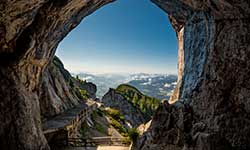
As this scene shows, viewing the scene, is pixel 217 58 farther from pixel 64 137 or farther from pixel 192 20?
pixel 64 137

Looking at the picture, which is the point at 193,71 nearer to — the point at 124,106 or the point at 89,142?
the point at 89,142

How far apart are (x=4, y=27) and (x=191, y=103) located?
51.3ft

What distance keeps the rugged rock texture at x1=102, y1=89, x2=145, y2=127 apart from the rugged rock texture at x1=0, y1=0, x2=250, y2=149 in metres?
53.8

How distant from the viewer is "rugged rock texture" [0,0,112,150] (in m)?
18.5

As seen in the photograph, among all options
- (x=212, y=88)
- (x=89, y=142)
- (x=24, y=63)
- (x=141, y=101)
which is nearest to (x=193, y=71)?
(x=212, y=88)

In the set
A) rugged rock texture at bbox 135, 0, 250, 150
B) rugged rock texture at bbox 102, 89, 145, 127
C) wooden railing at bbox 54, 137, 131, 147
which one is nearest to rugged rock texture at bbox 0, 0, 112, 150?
wooden railing at bbox 54, 137, 131, 147

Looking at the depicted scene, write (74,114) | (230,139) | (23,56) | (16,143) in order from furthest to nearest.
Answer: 1. (74,114)
2. (23,56)
3. (16,143)
4. (230,139)

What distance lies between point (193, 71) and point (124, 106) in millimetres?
56131

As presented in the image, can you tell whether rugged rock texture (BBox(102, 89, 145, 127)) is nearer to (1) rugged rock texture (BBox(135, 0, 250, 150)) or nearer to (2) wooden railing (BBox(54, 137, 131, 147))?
(2) wooden railing (BBox(54, 137, 131, 147))

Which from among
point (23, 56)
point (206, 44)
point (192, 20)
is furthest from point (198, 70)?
point (23, 56)

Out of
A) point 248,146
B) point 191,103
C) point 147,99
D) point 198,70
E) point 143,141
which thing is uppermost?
point 198,70

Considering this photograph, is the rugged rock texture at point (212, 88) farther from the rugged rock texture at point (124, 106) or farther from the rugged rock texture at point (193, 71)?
the rugged rock texture at point (124, 106)

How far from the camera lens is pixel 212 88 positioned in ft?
66.7

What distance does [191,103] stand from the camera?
2311 centimetres
